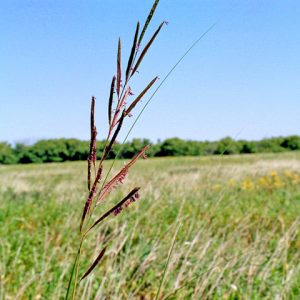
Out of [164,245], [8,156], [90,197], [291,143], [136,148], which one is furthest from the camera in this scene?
[8,156]

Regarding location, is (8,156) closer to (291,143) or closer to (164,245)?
(291,143)

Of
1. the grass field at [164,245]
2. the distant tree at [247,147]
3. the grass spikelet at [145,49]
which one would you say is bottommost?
the grass field at [164,245]

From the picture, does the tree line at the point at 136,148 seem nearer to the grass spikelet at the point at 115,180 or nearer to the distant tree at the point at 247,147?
the distant tree at the point at 247,147

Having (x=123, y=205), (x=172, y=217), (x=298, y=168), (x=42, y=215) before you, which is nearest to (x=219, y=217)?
(x=172, y=217)

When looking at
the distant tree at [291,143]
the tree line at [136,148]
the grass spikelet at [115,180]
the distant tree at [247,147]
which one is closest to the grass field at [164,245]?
the grass spikelet at [115,180]

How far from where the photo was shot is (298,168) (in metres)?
13.1

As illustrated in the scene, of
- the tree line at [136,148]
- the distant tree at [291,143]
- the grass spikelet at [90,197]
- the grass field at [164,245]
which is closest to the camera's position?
the grass spikelet at [90,197]

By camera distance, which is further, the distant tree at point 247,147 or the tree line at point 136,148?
the distant tree at point 247,147

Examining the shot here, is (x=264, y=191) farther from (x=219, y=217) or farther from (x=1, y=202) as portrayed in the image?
(x=1, y=202)

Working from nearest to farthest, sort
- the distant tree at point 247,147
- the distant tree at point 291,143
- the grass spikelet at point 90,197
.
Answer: the grass spikelet at point 90,197, the distant tree at point 291,143, the distant tree at point 247,147

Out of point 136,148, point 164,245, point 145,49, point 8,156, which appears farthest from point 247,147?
point 145,49

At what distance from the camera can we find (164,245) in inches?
120

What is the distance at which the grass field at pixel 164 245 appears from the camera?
91.0 inches

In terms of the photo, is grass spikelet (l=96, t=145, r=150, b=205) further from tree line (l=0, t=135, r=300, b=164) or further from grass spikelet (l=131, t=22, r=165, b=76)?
tree line (l=0, t=135, r=300, b=164)
